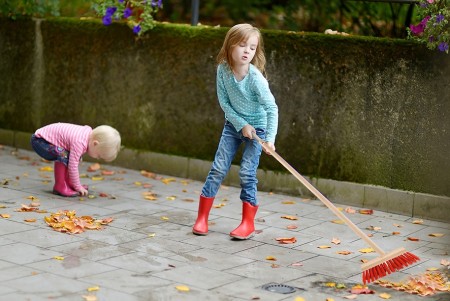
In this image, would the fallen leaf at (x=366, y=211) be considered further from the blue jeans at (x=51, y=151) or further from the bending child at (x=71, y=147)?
the blue jeans at (x=51, y=151)

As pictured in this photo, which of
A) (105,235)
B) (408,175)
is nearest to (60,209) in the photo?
(105,235)

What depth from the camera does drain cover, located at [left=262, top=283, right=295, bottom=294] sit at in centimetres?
513

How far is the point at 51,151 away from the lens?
747cm

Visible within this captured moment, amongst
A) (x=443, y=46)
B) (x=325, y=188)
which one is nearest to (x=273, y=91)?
(x=325, y=188)

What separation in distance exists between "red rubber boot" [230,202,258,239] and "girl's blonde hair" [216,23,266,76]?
39.9 inches

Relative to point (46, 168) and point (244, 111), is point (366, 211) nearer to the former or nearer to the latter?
point (244, 111)

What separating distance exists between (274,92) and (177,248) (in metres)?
2.53

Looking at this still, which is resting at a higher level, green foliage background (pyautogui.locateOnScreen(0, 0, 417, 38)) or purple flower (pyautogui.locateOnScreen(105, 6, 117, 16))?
green foliage background (pyautogui.locateOnScreen(0, 0, 417, 38))

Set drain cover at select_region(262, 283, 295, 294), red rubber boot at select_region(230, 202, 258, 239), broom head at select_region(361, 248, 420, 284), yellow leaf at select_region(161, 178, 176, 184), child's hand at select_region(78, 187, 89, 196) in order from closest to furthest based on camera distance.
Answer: drain cover at select_region(262, 283, 295, 294) < broom head at select_region(361, 248, 420, 284) < red rubber boot at select_region(230, 202, 258, 239) < child's hand at select_region(78, 187, 89, 196) < yellow leaf at select_region(161, 178, 176, 184)

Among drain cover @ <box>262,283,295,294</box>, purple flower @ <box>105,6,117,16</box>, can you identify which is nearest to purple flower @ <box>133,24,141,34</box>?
purple flower @ <box>105,6,117,16</box>

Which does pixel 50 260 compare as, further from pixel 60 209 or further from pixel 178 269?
pixel 60 209

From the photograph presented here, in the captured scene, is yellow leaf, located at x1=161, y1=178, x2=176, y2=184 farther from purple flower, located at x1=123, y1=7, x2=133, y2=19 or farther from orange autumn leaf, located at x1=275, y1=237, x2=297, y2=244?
orange autumn leaf, located at x1=275, y1=237, x2=297, y2=244

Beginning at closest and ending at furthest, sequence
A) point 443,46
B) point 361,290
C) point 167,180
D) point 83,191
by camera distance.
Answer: point 361,290 < point 443,46 < point 83,191 < point 167,180

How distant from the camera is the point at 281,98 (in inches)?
317
